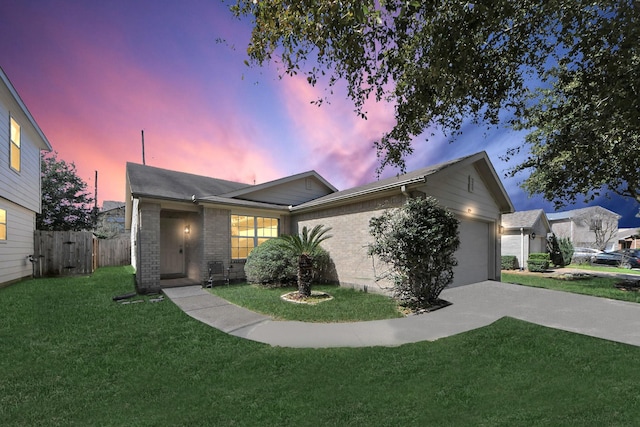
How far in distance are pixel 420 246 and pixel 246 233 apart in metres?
7.73

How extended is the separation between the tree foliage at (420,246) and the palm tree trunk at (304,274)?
2.29 meters

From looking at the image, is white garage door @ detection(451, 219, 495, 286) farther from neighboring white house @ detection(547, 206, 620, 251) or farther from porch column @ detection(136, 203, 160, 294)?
neighboring white house @ detection(547, 206, 620, 251)

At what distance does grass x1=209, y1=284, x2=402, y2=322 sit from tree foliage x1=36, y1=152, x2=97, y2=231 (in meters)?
20.9

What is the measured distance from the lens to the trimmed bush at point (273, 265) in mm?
10180

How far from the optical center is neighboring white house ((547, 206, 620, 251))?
35.8 m

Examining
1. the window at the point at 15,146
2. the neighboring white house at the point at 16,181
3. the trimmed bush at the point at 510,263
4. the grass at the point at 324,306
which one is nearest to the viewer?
the grass at the point at 324,306

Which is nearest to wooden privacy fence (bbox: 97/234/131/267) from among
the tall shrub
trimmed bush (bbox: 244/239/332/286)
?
trimmed bush (bbox: 244/239/332/286)

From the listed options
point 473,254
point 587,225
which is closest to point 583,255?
point 587,225

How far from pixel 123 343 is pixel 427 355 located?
499 centimetres

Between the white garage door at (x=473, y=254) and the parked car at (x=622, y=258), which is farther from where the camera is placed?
the parked car at (x=622, y=258)

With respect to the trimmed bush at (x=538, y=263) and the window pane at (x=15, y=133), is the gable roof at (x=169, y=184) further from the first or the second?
the trimmed bush at (x=538, y=263)

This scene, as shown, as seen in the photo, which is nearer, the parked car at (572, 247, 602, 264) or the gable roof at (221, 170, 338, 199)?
the gable roof at (221, 170, 338, 199)

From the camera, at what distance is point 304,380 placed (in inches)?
136

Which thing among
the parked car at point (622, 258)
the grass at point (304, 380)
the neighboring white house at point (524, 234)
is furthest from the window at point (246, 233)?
the parked car at point (622, 258)
